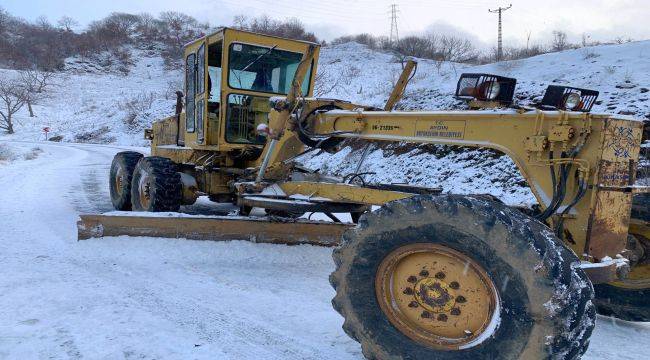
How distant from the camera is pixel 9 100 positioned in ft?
125

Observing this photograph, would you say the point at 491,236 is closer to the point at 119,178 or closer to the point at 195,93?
the point at 195,93

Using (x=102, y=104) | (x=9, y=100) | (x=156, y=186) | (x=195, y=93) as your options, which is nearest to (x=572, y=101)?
(x=156, y=186)

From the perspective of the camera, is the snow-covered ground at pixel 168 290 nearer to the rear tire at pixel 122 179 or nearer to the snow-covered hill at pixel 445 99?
the snow-covered hill at pixel 445 99

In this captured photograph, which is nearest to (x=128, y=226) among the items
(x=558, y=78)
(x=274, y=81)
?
(x=274, y=81)

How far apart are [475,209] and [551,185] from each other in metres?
0.94

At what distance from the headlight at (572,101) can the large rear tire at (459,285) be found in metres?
1.12

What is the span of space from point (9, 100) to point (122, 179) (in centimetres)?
3698

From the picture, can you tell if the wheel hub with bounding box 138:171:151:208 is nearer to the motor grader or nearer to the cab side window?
the cab side window

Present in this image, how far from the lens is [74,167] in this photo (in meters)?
14.5

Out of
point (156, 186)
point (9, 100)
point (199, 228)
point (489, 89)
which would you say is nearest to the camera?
point (489, 89)

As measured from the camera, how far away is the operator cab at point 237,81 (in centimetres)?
645

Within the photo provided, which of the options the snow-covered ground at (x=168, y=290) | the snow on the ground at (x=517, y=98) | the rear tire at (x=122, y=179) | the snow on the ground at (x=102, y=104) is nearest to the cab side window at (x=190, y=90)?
the rear tire at (x=122, y=179)

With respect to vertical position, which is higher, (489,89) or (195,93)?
(195,93)

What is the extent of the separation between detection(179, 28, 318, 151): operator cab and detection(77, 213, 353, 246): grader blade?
62.1 inches
